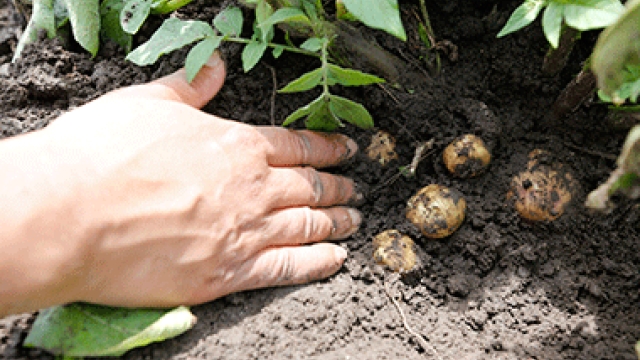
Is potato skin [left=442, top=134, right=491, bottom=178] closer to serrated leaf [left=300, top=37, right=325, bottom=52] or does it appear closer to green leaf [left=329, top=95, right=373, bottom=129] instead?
green leaf [left=329, top=95, right=373, bottom=129]

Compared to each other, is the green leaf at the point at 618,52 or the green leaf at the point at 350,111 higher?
the green leaf at the point at 618,52

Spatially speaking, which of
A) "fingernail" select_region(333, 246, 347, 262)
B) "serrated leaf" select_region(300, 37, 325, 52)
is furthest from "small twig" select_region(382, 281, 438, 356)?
"serrated leaf" select_region(300, 37, 325, 52)

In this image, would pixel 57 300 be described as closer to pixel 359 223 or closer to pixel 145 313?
pixel 145 313

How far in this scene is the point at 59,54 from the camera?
1819 mm

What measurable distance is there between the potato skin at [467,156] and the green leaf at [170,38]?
81 cm

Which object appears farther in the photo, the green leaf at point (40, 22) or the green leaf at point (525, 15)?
the green leaf at point (40, 22)

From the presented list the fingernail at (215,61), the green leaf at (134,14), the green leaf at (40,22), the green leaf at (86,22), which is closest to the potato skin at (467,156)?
the fingernail at (215,61)

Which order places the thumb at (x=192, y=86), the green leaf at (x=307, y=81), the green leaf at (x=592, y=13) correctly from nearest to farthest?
the green leaf at (x=592, y=13), the green leaf at (x=307, y=81), the thumb at (x=192, y=86)

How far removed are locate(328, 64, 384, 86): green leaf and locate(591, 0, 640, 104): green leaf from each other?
534 mm

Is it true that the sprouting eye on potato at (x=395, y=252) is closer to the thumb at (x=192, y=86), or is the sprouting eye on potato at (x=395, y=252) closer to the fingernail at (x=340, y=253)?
the fingernail at (x=340, y=253)

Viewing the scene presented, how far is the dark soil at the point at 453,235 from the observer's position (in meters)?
1.50

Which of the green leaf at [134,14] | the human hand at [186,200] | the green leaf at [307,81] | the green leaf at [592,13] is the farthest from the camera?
the green leaf at [134,14]

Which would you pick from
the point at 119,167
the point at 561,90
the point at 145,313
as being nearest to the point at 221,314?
the point at 145,313

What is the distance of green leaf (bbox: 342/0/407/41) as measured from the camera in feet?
4.02
